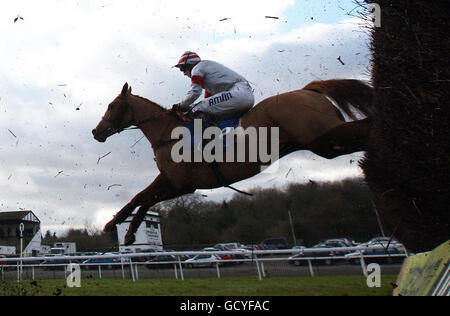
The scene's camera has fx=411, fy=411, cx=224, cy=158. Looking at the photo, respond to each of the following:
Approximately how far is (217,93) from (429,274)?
116 inches

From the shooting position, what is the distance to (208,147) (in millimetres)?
4824

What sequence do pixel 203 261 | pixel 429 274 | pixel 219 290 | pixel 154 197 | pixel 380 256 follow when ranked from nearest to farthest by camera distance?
pixel 429 274, pixel 219 290, pixel 154 197, pixel 380 256, pixel 203 261

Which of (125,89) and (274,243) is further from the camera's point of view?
(274,243)

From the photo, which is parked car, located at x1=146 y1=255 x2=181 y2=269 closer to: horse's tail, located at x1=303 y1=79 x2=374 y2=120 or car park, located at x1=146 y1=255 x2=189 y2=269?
car park, located at x1=146 y1=255 x2=189 y2=269

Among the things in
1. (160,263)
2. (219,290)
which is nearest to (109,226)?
(219,290)

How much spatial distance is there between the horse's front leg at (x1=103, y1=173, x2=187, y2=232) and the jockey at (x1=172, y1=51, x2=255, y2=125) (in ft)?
3.11

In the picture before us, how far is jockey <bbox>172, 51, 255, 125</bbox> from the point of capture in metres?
4.83

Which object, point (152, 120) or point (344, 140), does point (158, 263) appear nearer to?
point (152, 120)

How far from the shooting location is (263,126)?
4684mm

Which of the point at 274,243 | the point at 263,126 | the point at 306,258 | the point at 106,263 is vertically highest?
the point at 263,126

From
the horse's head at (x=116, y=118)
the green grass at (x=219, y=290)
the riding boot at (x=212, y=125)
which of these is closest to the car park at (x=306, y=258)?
the green grass at (x=219, y=290)

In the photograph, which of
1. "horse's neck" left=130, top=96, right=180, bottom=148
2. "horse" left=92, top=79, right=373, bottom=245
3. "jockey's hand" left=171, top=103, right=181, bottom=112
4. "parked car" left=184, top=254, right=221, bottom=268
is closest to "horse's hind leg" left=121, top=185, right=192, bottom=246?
"horse" left=92, top=79, right=373, bottom=245

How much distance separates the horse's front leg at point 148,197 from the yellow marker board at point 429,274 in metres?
2.76
